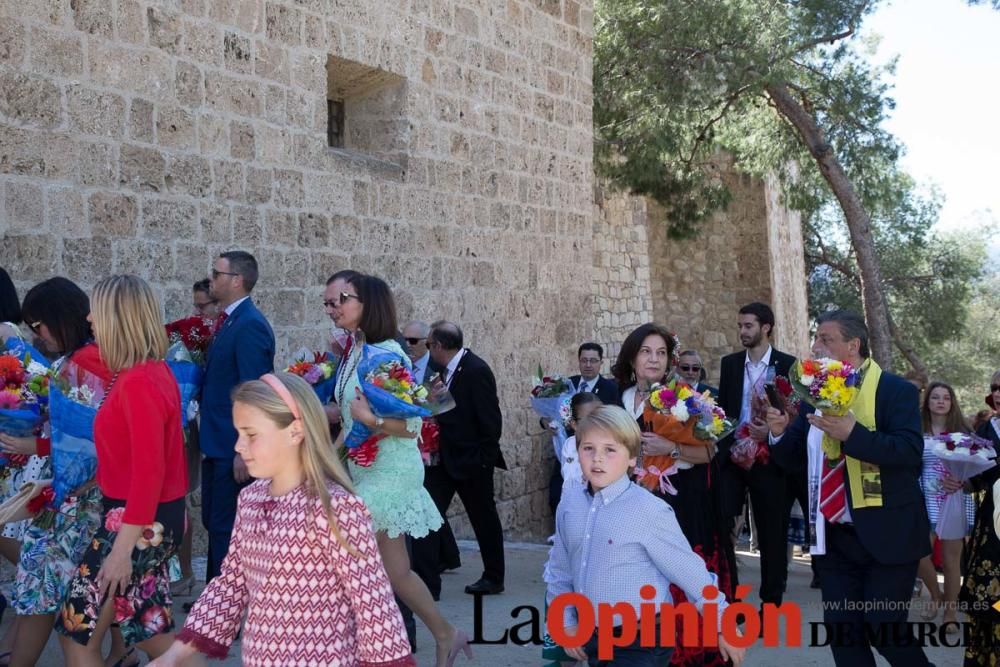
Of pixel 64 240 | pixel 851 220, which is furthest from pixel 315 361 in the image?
pixel 851 220

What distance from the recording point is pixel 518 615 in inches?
263

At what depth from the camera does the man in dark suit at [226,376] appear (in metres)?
5.67

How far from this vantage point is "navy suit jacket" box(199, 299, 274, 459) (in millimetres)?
5684

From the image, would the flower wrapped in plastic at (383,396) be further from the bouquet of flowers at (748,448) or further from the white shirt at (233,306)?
the bouquet of flowers at (748,448)

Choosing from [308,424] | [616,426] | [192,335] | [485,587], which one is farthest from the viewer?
[485,587]

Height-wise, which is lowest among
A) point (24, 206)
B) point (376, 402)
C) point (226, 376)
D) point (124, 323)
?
point (376, 402)

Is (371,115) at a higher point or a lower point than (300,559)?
higher

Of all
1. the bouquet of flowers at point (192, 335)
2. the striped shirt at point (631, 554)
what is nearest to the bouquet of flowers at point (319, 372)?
the bouquet of flowers at point (192, 335)

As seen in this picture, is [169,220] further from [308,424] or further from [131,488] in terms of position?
[308,424]

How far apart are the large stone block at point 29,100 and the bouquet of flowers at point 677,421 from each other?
11.9 feet

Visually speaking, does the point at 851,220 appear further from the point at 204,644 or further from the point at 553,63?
the point at 204,644

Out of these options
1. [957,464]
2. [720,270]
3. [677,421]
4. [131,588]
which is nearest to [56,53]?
[131,588]

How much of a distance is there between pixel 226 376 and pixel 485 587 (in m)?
2.50

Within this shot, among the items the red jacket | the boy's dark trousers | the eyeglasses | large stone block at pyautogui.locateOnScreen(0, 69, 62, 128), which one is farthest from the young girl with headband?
large stone block at pyautogui.locateOnScreen(0, 69, 62, 128)
